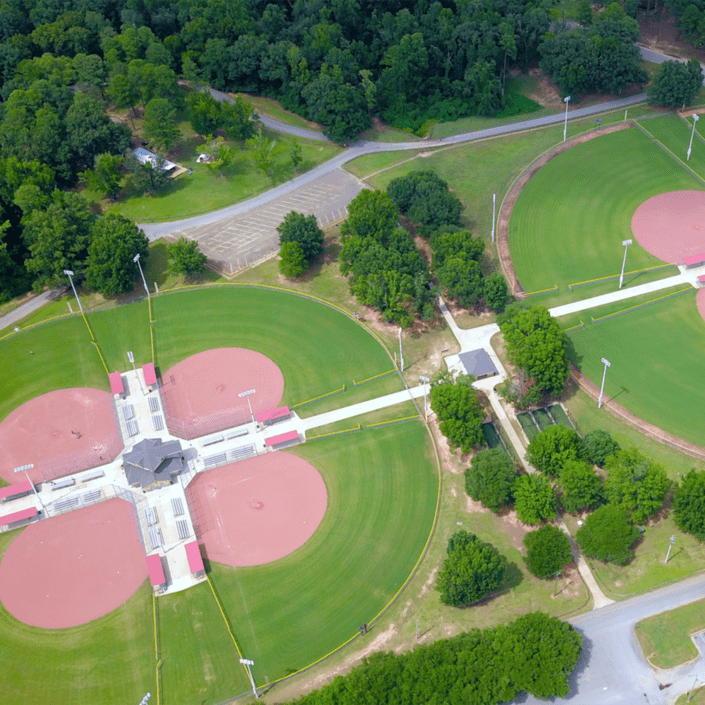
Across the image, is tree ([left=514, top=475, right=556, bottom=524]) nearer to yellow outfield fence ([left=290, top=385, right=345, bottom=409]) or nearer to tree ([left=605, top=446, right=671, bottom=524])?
tree ([left=605, top=446, right=671, bottom=524])

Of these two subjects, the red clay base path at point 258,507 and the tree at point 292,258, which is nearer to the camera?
the red clay base path at point 258,507

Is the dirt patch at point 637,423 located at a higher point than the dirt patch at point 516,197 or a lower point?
lower

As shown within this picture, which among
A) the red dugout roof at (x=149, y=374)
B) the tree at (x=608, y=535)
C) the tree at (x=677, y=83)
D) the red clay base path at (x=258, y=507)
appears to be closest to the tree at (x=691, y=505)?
the tree at (x=608, y=535)

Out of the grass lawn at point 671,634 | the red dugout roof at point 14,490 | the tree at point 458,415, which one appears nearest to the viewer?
the grass lawn at point 671,634

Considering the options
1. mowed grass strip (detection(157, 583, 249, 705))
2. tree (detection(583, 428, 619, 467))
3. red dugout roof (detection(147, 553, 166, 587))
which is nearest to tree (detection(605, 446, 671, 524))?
tree (detection(583, 428, 619, 467))

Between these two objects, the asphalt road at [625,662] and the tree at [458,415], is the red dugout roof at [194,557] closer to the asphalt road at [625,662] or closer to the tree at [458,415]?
the tree at [458,415]

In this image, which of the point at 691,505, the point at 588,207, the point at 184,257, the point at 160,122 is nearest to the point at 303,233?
the point at 184,257

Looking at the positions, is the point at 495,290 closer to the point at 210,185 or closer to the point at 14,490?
the point at 210,185
